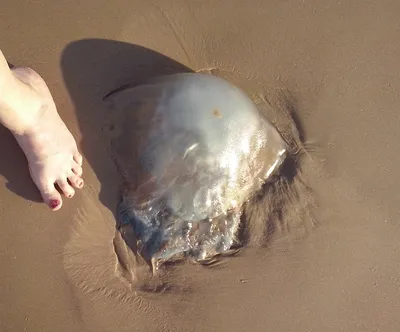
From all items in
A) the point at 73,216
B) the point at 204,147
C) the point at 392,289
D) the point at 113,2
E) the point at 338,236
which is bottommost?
the point at 392,289

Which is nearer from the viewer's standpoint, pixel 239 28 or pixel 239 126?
pixel 239 126

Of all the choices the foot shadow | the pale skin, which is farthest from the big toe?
the foot shadow

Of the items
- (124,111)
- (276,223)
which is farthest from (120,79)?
(276,223)

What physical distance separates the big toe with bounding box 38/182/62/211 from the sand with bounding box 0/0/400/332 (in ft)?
0.17

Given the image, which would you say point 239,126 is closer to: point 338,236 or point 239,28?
point 239,28

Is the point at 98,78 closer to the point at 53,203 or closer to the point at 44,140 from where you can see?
the point at 44,140

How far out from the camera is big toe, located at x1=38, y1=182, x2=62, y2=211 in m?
2.92

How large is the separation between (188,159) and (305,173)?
2.22ft

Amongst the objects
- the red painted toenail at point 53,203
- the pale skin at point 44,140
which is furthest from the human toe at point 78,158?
the red painted toenail at point 53,203

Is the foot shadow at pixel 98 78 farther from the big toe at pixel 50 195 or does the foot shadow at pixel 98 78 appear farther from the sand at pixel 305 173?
the big toe at pixel 50 195

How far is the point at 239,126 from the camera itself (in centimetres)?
293

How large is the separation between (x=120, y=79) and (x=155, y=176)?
59 centimetres

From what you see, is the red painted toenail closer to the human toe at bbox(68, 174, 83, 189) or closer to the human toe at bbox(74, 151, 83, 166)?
the human toe at bbox(68, 174, 83, 189)

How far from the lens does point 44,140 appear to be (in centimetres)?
289
